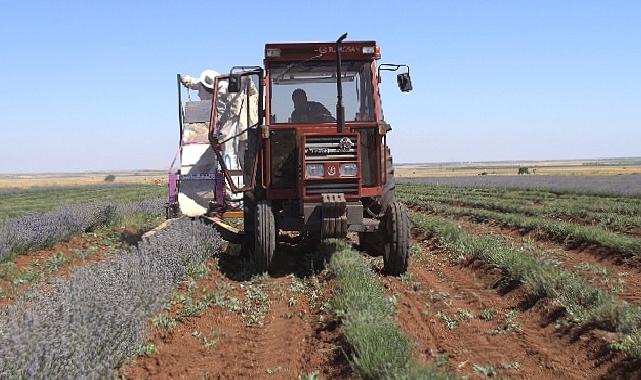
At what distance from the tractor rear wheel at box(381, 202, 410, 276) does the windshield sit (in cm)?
148

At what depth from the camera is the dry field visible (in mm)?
4402

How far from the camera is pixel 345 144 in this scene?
8.48 metres

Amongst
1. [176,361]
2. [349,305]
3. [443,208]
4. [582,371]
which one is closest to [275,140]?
[349,305]

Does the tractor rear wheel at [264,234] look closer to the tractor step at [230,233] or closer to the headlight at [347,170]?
the headlight at [347,170]

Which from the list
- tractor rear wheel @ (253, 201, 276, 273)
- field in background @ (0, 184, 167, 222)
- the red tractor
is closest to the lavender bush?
tractor rear wheel @ (253, 201, 276, 273)

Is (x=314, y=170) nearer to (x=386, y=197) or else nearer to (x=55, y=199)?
(x=386, y=197)

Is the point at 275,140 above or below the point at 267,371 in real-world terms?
above

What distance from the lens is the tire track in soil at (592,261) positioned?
810 centimetres

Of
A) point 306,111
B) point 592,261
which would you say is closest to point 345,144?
point 306,111

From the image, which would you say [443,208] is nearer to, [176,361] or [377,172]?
[377,172]

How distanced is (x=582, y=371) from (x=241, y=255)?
638cm

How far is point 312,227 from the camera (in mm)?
8453

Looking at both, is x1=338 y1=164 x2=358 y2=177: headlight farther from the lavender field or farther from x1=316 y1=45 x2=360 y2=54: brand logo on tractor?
the lavender field

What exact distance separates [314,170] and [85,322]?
15.0 ft
